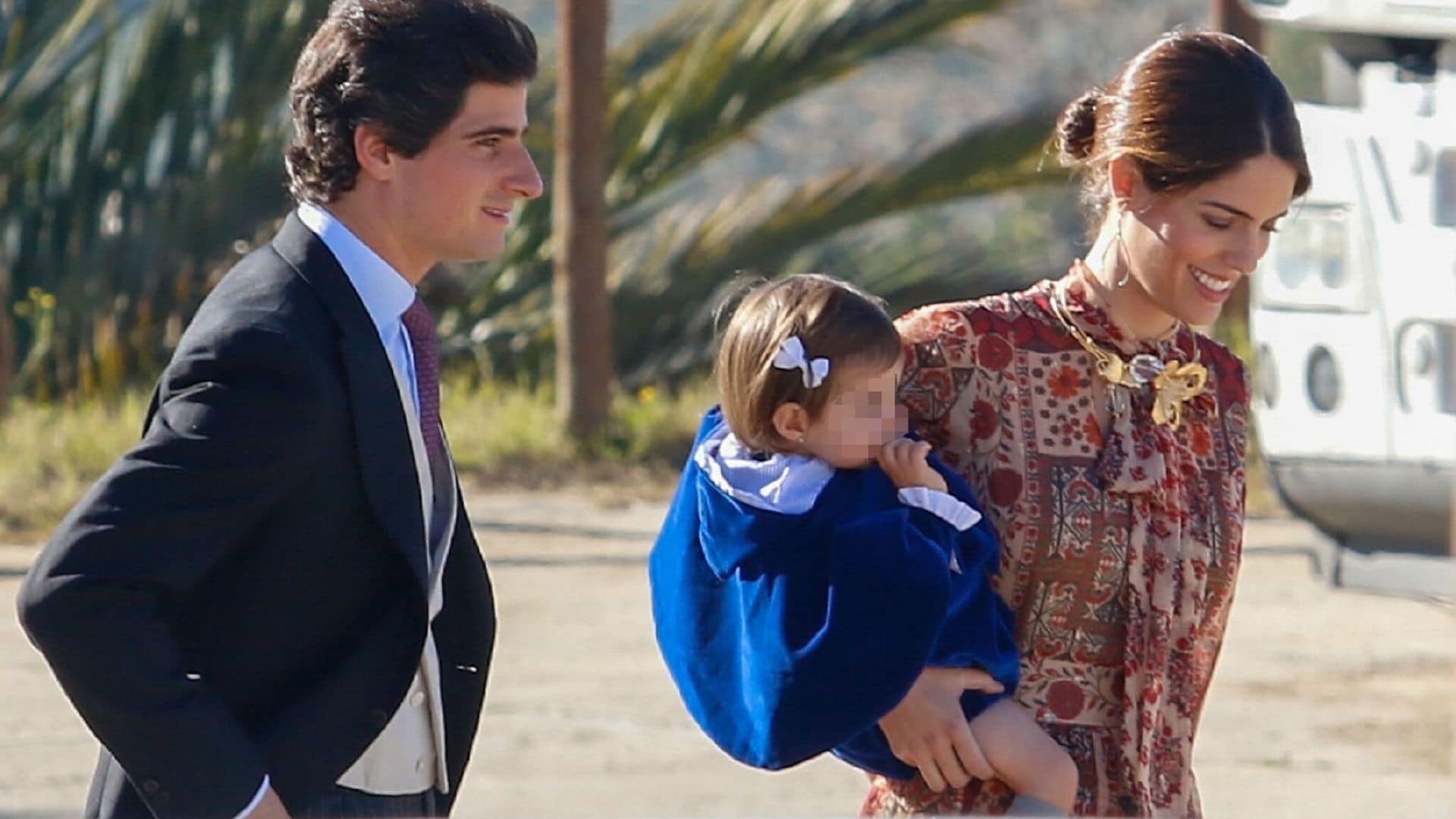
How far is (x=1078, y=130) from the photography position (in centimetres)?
301

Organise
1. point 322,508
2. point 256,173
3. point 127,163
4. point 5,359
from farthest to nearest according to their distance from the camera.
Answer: point 256,173
point 127,163
point 5,359
point 322,508

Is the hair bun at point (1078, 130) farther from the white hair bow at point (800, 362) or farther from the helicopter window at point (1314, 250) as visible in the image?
the helicopter window at point (1314, 250)

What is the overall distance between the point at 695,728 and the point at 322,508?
3.90 metres

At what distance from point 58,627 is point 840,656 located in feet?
2.60

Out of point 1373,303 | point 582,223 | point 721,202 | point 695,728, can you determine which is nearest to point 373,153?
point 695,728

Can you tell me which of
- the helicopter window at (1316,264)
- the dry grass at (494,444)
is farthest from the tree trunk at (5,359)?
the helicopter window at (1316,264)

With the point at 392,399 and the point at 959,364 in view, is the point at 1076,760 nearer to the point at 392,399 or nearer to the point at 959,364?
the point at 959,364

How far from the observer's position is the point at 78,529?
2.43 metres

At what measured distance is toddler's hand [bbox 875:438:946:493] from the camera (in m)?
2.72

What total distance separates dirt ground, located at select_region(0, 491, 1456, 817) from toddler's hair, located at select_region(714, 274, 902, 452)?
9.11 feet

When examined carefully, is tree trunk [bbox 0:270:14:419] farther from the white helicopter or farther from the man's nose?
the man's nose

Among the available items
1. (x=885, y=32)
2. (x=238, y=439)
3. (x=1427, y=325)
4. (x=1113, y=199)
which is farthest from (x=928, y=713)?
→ (x=885, y=32)

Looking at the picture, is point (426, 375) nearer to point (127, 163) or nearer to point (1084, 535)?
point (1084, 535)

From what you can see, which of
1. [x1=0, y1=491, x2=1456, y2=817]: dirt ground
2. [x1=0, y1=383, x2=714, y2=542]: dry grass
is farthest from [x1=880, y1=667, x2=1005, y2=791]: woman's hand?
[x1=0, y1=383, x2=714, y2=542]: dry grass
